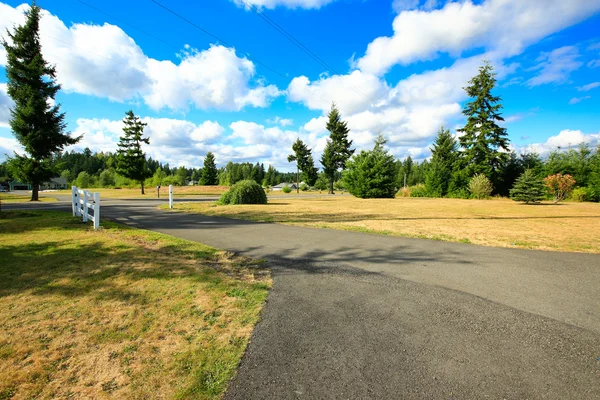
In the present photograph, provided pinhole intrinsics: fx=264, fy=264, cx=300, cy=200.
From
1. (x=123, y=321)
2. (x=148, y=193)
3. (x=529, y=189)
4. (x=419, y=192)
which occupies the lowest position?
(x=123, y=321)

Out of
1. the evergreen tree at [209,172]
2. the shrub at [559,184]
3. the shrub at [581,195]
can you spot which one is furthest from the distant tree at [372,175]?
the evergreen tree at [209,172]

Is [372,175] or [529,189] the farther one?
[372,175]

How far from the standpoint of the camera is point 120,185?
66750 mm

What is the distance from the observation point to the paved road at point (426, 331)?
6.47ft

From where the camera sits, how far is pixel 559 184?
85.4 ft

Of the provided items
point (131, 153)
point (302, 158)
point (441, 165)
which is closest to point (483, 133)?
point (441, 165)

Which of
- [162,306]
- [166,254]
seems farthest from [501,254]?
[166,254]

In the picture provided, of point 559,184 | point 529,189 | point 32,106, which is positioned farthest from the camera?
point 559,184

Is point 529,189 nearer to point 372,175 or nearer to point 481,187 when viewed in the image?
point 481,187

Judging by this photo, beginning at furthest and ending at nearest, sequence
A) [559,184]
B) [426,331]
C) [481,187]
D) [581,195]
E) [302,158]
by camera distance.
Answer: [302,158] → [481,187] → [581,195] → [559,184] → [426,331]

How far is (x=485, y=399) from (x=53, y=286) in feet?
16.5

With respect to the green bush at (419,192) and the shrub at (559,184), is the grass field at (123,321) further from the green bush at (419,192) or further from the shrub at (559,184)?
the green bush at (419,192)

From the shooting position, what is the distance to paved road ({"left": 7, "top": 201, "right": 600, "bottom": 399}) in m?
1.97

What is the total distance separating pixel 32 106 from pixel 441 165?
1699 inches
